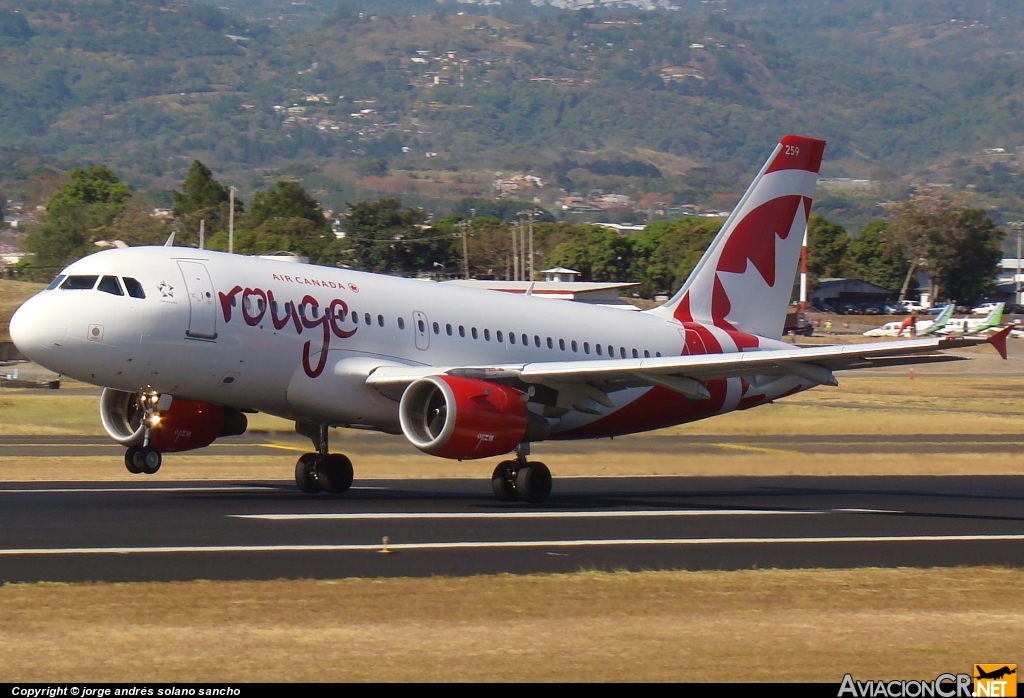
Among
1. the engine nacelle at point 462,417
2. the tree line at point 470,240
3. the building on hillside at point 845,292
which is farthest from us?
the building on hillside at point 845,292

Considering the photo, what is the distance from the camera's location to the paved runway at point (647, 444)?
3242 cm

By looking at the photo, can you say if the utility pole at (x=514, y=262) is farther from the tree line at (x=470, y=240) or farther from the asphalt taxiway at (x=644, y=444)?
the asphalt taxiway at (x=644, y=444)

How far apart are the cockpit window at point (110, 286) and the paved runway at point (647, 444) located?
17.8 feet

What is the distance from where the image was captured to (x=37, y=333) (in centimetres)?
2253

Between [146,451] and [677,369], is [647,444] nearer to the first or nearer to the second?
[677,369]

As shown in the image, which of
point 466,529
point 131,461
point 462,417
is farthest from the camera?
point 131,461

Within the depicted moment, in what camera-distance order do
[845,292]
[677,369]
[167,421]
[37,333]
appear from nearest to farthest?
[37,333] → [677,369] → [167,421] → [845,292]

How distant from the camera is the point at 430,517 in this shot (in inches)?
898

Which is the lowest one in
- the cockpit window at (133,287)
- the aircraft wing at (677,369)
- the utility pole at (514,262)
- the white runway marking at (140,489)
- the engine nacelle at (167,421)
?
the utility pole at (514,262)

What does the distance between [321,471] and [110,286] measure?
18.4 ft

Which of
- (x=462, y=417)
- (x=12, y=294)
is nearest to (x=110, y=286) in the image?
(x=462, y=417)

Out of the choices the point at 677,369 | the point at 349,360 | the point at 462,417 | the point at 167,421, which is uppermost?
the point at 349,360

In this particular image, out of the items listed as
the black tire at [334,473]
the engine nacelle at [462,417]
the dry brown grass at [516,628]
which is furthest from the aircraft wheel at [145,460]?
the dry brown grass at [516,628]

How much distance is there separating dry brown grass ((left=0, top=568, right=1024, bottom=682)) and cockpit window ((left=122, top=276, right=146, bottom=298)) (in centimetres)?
890
